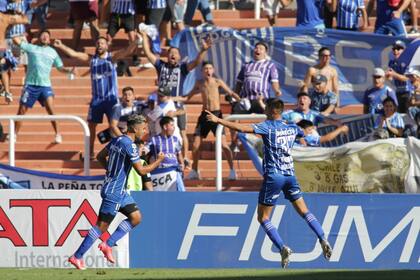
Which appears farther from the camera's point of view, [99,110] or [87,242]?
[99,110]

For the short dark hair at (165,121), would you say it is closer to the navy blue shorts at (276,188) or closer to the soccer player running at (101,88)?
the soccer player running at (101,88)

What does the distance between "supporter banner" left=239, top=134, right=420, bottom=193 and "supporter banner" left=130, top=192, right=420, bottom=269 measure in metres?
0.44

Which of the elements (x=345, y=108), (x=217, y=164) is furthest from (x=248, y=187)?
(x=345, y=108)

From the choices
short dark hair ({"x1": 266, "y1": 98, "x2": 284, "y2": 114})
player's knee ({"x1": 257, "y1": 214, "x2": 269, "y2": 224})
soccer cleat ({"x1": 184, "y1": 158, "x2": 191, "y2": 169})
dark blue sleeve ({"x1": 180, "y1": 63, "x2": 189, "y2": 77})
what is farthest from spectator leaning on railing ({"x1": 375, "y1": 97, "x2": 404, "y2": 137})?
dark blue sleeve ({"x1": 180, "y1": 63, "x2": 189, "y2": 77})

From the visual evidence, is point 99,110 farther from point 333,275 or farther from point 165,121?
point 333,275

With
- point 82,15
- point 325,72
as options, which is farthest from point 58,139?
point 325,72

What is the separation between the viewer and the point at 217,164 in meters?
18.0

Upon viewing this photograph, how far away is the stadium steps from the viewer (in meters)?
19.5

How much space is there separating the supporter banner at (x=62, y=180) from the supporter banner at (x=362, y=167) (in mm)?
1747

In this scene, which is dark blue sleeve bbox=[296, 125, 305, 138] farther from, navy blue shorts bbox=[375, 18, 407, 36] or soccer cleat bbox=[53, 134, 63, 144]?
soccer cleat bbox=[53, 134, 63, 144]

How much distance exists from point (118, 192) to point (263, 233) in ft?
8.04

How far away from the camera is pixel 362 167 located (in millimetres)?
17422

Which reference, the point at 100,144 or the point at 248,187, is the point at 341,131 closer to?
the point at 248,187

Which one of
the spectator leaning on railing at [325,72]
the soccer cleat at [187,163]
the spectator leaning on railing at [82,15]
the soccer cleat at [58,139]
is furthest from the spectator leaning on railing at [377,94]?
the spectator leaning on railing at [82,15]
